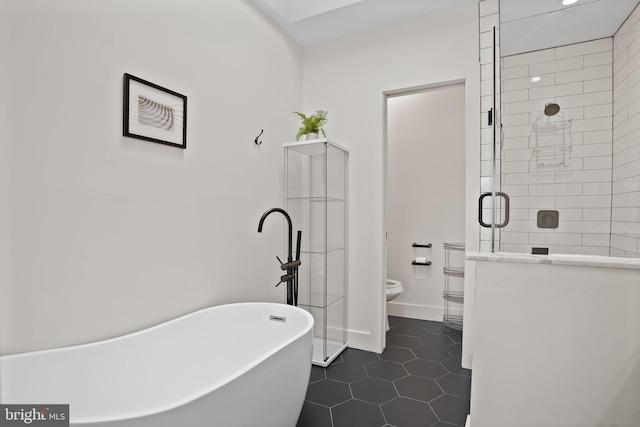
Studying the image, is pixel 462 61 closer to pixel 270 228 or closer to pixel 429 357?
pixel 270 228

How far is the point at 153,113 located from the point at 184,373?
4.64ft

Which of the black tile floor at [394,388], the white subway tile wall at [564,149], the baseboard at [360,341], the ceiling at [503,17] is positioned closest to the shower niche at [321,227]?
the baseboard at [360,341]

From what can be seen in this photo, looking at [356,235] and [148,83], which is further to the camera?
[356,235]

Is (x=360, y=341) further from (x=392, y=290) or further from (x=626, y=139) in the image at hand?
(x=626, y=139)

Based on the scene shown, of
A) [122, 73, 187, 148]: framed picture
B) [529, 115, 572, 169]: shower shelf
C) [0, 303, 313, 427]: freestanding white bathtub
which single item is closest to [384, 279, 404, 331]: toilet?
[0, 303, 313, 427]: freestanding white bathtub

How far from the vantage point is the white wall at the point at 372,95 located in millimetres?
2643

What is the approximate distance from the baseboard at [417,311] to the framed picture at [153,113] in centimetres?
285

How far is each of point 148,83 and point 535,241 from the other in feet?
7.42

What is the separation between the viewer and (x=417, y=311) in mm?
3637

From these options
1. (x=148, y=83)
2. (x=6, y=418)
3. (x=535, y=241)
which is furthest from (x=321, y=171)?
(x=6, y=418)

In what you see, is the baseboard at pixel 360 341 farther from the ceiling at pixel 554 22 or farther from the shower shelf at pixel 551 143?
the ceiling at pixel 554 22

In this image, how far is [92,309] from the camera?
1.50 meters

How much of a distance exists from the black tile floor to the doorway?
711mm

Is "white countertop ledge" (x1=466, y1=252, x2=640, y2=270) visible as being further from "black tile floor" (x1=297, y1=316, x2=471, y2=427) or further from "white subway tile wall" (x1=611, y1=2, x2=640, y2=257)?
"black tile floor" (x1=297, y1=316, x2=471, y2=427)
